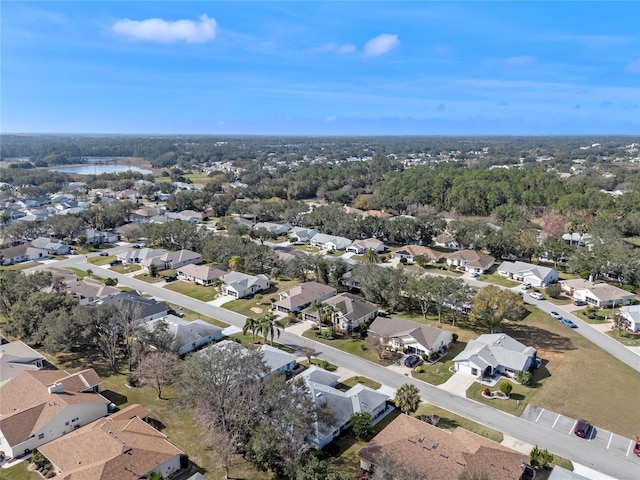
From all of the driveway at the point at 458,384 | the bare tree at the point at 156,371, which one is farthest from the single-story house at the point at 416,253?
the bare tree at the point at 156,371

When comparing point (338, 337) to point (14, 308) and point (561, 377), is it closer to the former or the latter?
point (561, 377)

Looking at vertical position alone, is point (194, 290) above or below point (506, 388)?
below

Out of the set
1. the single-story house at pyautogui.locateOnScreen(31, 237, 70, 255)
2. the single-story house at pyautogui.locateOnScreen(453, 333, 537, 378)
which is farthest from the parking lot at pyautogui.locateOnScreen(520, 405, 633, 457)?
the single-story house at pyautogui.locateOnScreen(31, 237, 70, 255)

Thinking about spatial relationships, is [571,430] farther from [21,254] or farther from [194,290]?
[21,254]

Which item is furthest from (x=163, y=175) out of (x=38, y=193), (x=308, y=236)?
(x=308, y=236)

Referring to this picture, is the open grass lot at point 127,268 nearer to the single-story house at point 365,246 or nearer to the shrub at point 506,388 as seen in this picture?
the single-story house at point 365,246

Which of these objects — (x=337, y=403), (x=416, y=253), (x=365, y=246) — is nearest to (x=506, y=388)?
(x=337, y=403)
